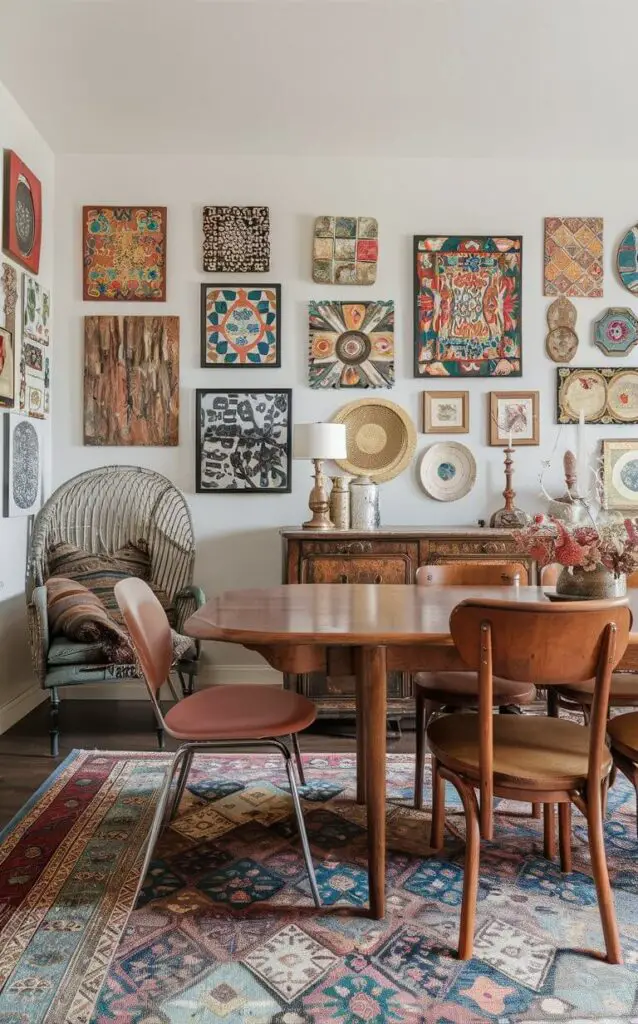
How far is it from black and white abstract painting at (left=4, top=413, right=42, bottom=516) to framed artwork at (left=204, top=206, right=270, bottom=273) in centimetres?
137

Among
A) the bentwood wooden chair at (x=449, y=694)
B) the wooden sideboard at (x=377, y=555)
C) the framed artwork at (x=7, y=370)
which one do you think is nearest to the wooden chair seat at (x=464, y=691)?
the bentwood wooden chair at (x=449, y=694)

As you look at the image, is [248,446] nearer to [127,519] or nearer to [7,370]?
[127,519]

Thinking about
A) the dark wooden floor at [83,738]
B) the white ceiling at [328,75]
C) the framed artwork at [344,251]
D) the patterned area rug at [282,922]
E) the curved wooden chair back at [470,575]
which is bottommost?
the dark wooden floor at [83,738]

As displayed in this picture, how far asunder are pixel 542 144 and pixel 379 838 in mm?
3749

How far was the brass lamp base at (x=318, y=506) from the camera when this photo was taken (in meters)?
3.74

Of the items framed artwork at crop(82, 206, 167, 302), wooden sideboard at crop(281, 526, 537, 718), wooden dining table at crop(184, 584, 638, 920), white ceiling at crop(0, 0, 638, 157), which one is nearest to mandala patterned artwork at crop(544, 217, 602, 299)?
white ceiling at crop(0, 0, 638, 157)

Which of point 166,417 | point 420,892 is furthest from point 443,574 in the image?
point 166,417

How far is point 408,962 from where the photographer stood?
5.56 ft

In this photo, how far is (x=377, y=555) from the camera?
3.61 m

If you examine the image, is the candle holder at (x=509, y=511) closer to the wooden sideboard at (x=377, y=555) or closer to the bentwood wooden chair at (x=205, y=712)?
the wooden sideboard at (x=377, y=555)

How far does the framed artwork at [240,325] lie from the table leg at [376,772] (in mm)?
2592

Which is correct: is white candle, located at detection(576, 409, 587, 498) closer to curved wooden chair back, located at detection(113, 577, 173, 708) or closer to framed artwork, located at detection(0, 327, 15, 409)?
curved wooden chair back, located at detection(113, 577, 173, 708)

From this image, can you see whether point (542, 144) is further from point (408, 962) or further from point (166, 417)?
point (408, 962)

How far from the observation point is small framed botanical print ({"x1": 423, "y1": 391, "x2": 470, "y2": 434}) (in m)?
4.14
